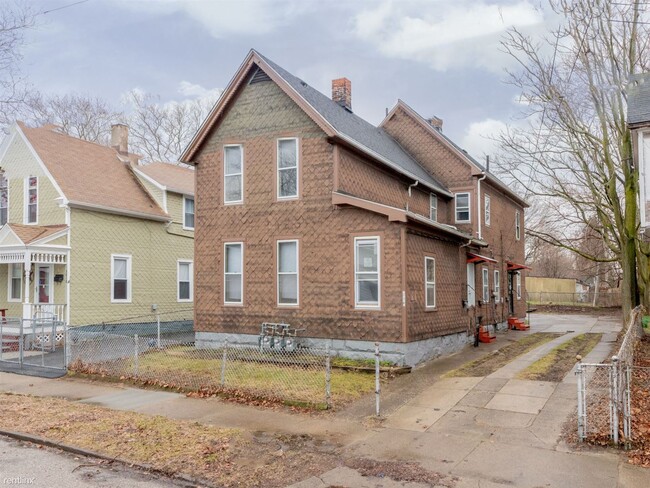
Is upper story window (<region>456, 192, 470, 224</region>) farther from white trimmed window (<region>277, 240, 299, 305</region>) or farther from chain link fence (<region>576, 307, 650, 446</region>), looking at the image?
chain link fence (<region>576, 307, 650, 446</region>)

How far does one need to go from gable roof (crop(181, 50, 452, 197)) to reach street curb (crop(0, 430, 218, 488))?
9.90m

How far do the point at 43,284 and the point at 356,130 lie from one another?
12.7 meters

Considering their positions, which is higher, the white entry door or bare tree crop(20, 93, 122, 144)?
bare tree crop(20, 93, 122, 144)

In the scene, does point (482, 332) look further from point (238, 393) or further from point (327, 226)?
point (238, 393)

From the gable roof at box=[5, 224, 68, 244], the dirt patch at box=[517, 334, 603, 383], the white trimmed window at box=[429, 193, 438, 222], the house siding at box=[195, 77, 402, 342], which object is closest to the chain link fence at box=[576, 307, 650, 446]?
the dirt patch at box=[517, 334, 603, 383]

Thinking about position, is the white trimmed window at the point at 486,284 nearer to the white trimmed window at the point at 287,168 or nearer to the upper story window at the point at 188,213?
the white trimmed window at the point at 287,168

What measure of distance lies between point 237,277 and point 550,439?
10.6 m

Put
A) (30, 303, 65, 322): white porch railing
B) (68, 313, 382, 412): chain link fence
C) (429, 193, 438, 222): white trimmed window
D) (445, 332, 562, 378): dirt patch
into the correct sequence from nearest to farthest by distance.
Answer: (68, 313, 382, 412): chain link fence
(445, 332, 562, 378): dirt patch
(30, 303, 65, 322): white porch railing
(429, 193, 438, 222): white trimmed window

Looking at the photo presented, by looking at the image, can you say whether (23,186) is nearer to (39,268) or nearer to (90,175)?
(90,175)

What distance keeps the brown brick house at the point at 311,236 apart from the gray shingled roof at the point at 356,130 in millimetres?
123

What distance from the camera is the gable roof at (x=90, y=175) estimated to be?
20000 mm

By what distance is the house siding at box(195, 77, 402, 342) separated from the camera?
14.3 m

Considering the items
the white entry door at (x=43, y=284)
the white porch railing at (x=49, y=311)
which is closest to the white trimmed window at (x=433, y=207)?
the white porch railing at (x=49, y=311)

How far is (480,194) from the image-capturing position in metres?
22.0
